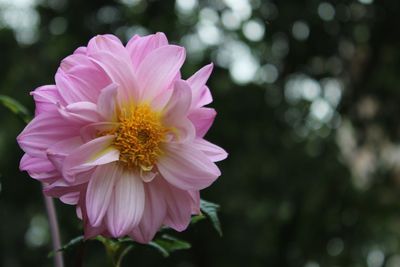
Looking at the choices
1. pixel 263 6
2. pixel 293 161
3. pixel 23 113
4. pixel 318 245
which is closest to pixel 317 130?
pixel 293 161

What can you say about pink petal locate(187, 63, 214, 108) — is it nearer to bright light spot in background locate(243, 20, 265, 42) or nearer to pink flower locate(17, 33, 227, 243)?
pink flower locate(17, 33, 227, 243)

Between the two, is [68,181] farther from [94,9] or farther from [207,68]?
[94,9]

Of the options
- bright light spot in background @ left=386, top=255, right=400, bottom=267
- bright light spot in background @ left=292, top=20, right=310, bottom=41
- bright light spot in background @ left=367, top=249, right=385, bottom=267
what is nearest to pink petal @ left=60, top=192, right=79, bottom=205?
bright light spot in background @ left=292, top=20, right=310, bottom=41

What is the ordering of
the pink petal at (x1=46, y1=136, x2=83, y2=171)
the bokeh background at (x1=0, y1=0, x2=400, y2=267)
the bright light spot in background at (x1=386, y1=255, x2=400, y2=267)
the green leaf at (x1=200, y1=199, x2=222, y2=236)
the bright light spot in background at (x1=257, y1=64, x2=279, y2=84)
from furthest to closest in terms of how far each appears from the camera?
the bright light spot in background at (x1=386, y1=255, x2=400, y2=267) < the bright light spot in background at (x1=257, y1=64, x2=279, y2=84) < the bokeh background at (x1=0, y1=0, x2=400, y2=267) < the green leaf at (x1=200, y1=199, x2=222, y2=236) < the pink petal at (x1=46, y1=136, x2=83, y2=171)

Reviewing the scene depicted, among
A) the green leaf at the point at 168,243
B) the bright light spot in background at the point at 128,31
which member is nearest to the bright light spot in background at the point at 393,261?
the bright light spot in background at the point at 128,31

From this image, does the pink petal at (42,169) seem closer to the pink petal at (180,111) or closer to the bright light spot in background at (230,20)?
the pink petal at (180,111)

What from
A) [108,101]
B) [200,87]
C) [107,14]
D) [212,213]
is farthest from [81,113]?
[107,14]
